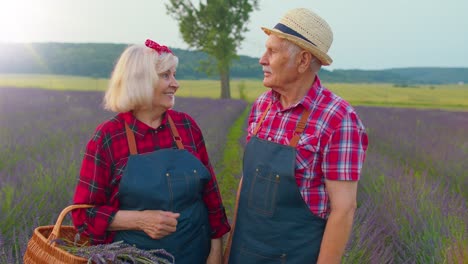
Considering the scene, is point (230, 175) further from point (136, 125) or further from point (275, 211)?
point (275, 211)

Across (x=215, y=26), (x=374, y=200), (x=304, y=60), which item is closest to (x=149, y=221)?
(x=304, y=60)

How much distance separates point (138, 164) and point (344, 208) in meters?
0.89

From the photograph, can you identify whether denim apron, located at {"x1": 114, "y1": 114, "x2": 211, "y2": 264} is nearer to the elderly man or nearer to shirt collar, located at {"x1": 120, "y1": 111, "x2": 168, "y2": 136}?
shirt collar, located at {"x1": 120, "y1": 111, "x2": 168, "y2": 136}

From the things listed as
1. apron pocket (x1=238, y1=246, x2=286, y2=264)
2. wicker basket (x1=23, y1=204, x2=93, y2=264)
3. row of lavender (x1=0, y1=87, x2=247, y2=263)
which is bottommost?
row of lavender (x1=0, y1=87, x2=247, y2=263)

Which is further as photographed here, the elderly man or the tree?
the tree

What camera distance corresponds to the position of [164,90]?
222 cm

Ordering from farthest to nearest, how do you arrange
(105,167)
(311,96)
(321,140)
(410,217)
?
(410,217), (105,167), (311,96), (321,140)

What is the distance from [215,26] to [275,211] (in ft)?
112

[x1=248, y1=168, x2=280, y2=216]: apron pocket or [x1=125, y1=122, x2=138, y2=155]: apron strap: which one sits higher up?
[x1=125, y1=122, x2=138, y2=155]: apron strap

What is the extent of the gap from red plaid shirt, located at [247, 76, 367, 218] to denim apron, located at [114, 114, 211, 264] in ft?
1.27

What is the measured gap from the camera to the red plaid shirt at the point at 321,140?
73.2 inches

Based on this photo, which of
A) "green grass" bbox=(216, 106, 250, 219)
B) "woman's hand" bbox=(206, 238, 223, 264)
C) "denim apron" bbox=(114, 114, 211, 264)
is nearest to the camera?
"denim apron" bbox=(114, 114, 211, 264)

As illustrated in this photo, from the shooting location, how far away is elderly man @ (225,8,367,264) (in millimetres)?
1888

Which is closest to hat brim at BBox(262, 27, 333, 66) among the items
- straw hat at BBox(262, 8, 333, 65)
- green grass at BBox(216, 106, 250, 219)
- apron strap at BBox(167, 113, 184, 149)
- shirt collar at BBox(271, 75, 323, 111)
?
straw hat at BBox(262, 8, 333, 65)
